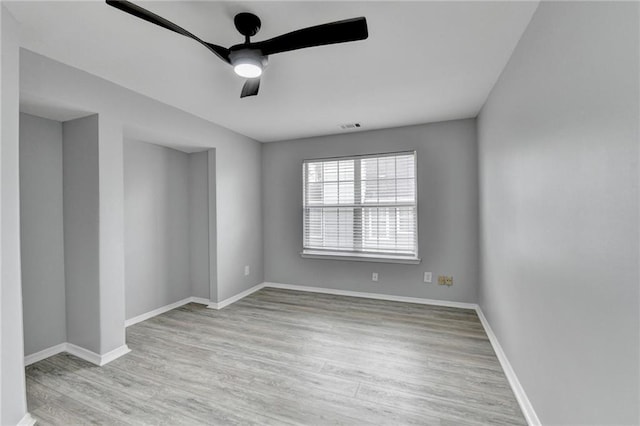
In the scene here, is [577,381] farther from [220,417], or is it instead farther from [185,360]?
[185,360]

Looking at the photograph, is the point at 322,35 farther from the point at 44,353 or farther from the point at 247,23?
the point at 44,353

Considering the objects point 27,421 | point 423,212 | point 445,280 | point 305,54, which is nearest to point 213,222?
point 27,421

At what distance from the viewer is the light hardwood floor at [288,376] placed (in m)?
1.80

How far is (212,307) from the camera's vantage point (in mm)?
3758

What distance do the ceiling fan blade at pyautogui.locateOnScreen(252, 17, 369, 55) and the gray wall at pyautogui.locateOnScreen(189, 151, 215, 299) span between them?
270cm

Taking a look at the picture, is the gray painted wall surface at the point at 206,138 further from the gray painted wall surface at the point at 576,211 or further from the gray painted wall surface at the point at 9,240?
the gray painted wall surface at the point at 576,211

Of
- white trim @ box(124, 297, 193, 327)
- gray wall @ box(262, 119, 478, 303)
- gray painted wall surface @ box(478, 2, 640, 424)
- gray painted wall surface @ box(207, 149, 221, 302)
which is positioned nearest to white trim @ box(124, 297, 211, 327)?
white trim @ box(124, 297, 193, 327)

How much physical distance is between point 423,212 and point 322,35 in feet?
9.46

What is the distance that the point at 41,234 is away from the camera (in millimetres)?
2469

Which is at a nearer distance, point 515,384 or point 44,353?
point 515,384

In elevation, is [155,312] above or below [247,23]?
below

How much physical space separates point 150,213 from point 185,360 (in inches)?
75.7

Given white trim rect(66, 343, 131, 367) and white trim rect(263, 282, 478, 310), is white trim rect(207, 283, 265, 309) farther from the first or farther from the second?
white trim rect(66, 343, 131, 367)

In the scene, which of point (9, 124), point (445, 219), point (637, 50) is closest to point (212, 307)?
point (9, 124)
